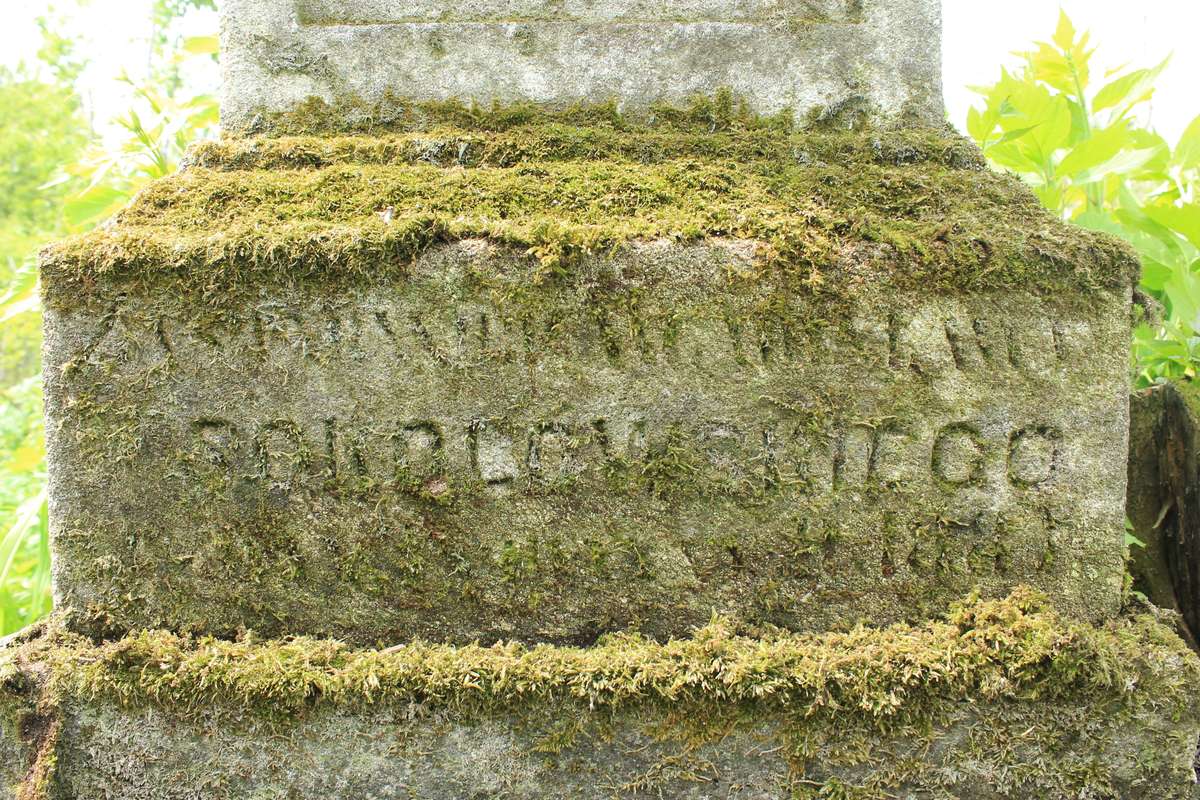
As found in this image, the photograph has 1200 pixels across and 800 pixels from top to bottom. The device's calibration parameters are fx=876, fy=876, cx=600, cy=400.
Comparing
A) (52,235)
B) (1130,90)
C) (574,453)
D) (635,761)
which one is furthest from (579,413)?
(52,235)

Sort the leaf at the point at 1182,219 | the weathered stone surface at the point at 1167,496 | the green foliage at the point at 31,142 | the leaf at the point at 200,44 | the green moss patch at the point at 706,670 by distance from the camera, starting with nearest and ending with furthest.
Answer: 1. the green moss patch at the point at 706,670
2. the weathered stone surface at the point at 1167,496
3. the leaf at the point at 1182,219
4. the leaf at the point at 200,44
5. the green foliage at the point at 31,142

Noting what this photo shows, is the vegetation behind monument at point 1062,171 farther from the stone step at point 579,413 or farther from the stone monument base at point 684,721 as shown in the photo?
the stone monument base at point 684,721

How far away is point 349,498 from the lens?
1780 millimetres

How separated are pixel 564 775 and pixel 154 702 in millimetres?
801

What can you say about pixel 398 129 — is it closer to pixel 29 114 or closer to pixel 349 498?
pixel 349 498

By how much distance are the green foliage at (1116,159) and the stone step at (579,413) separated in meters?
0.90

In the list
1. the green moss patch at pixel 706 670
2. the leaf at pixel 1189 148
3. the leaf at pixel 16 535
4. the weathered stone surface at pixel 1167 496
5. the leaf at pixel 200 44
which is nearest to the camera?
the green moss patch at pixel 706 670

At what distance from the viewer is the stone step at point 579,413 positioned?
1.70m

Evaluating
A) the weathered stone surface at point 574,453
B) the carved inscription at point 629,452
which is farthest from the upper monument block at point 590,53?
the carved inscription at point 629,452

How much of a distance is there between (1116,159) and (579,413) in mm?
1922

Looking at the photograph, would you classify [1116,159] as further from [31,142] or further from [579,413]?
[31,142]

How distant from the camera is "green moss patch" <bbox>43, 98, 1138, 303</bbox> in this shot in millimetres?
1689

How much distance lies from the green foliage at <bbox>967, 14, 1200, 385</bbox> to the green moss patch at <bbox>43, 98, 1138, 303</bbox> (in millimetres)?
718

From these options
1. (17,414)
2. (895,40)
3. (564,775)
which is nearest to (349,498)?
(564,775)
